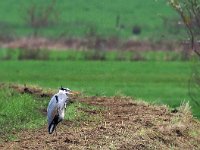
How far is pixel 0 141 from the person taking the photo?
14.4 meters

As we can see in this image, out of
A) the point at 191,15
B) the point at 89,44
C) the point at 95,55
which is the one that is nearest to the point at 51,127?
the point at 191,15

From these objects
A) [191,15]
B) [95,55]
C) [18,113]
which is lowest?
[95,55]

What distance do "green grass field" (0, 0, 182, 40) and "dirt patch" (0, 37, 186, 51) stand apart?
5.06 metres

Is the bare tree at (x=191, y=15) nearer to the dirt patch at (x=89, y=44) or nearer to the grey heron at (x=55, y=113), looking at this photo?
the grey heron at (x=55, y=113)

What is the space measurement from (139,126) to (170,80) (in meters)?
21.9

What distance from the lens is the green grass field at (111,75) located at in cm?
3126

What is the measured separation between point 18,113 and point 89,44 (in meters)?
35.8

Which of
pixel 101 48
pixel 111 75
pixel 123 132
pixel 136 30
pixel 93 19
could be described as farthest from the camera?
pixel 93 19

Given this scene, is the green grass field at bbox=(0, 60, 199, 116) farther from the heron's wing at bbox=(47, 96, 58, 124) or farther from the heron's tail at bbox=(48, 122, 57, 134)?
the heron's tail at bbox=(48, 122, 57, 134)

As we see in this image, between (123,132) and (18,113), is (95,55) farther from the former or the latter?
(123,132)

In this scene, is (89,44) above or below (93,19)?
below

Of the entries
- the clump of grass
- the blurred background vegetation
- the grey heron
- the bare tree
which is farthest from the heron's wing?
the blurred background vegetation

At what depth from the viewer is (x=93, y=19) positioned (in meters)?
67.7

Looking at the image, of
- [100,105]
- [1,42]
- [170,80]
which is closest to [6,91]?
[100,105]
